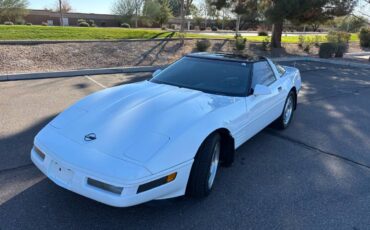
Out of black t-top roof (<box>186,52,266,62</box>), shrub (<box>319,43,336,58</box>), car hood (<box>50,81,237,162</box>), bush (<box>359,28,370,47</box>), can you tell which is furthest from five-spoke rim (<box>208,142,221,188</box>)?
bush (<box>359,28,370,47</box>)

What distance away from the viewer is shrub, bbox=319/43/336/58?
16.6 metres

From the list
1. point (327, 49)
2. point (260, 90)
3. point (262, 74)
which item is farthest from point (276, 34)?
point (260, 90)

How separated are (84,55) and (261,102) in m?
8.36

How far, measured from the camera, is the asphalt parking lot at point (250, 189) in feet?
9.20

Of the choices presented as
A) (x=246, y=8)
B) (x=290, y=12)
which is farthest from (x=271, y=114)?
(x=246, y=8)

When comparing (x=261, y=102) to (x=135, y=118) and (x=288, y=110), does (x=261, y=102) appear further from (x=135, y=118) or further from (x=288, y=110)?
(x=135, y=118)

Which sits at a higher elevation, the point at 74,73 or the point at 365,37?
the point at 365,37

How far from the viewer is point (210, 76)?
4.21 m

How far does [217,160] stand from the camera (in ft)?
11.1

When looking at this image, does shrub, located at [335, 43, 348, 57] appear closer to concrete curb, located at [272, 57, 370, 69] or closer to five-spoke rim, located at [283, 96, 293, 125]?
concrete curb, located at [272, 57, 370, 69]

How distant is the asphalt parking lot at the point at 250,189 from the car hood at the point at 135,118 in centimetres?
54

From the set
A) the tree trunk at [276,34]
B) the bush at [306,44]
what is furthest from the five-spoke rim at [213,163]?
the bush at [306,44]

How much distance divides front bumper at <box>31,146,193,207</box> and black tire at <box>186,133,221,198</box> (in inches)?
5.3

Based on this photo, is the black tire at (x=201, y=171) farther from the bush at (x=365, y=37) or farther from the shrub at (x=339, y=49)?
the bush at (x=365, y=37)
